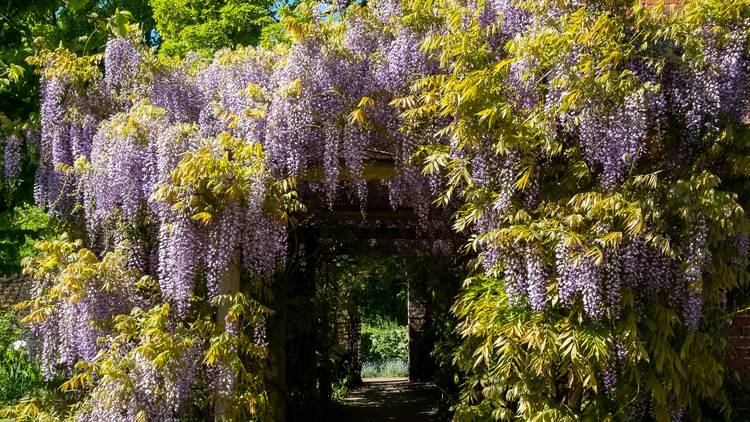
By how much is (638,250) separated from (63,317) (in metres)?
3.50

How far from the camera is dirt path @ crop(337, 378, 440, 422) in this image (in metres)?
8.30

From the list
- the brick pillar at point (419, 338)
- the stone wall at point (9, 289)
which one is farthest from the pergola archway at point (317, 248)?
the stone wall at point (9, 289)

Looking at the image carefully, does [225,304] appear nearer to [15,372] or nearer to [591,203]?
[591,203]

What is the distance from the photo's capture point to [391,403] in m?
9.58

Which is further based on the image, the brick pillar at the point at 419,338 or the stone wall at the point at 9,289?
the stone wall at the point at 9,289

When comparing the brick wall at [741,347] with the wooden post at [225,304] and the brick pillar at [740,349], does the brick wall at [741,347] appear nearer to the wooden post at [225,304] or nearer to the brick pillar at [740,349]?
the brick pillar at [740,349]

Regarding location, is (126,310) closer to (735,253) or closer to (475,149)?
(475,149)

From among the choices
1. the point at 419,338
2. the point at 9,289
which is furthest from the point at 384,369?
the point at 9,289

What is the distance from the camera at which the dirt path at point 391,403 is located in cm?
830

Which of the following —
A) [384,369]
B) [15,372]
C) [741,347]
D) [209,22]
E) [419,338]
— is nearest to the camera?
[741,347]

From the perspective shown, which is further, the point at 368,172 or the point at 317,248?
the point at 317,248

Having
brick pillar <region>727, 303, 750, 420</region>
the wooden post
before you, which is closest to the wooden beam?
the wooden post

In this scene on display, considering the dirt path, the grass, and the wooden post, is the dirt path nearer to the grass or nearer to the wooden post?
the grass

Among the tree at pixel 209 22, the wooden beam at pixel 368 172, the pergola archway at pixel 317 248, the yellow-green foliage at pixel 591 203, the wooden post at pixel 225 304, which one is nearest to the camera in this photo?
the yellow-green foliage at pixel 591 203
